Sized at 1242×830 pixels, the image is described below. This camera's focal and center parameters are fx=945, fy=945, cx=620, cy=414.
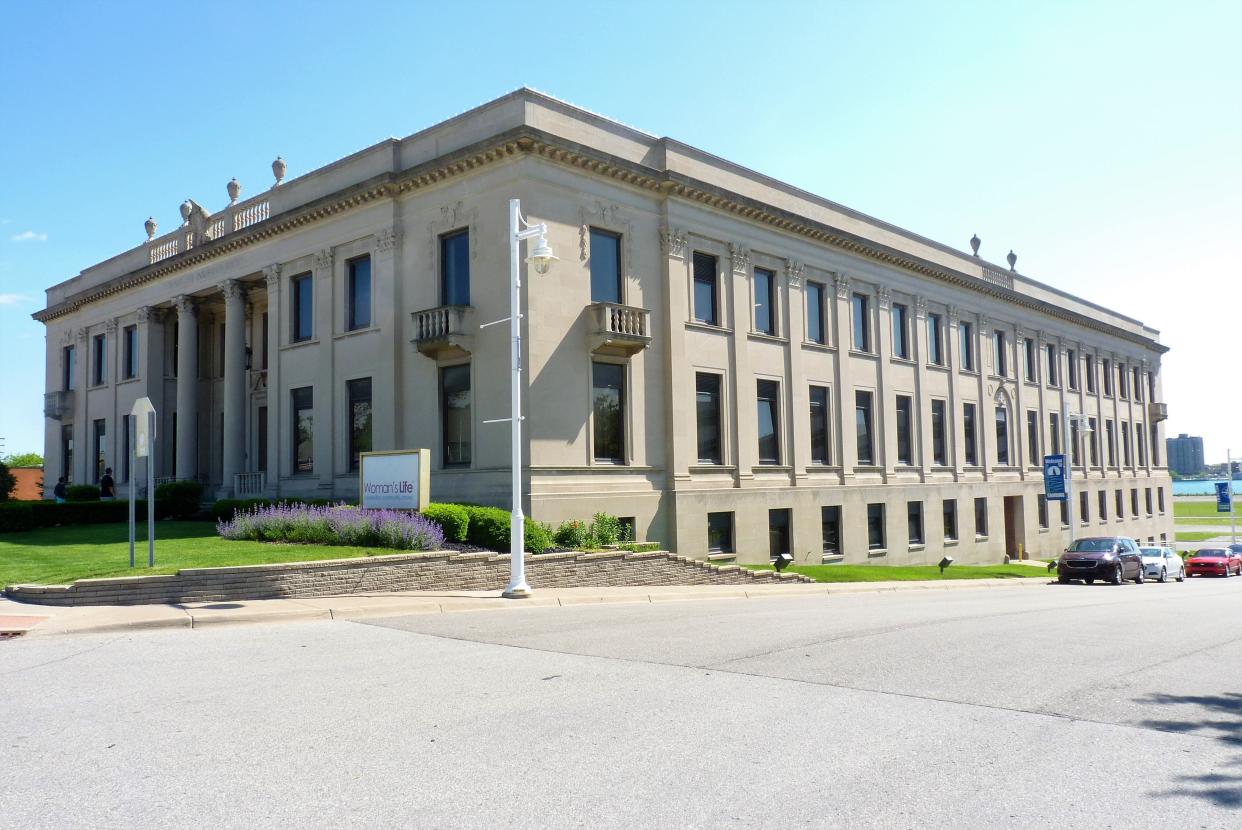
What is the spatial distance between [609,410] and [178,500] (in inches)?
638

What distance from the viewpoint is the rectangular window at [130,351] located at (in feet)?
133

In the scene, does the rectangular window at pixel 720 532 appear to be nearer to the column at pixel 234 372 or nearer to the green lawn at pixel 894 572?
the green lawn at pixel 894 572

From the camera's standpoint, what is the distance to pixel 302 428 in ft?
103

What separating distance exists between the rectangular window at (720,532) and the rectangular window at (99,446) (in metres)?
28.5

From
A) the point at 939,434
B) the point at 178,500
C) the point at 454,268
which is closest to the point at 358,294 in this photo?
the point at 454,268

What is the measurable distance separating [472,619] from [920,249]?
102ft

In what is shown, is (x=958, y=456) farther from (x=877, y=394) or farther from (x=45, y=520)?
(x=45, y=520)

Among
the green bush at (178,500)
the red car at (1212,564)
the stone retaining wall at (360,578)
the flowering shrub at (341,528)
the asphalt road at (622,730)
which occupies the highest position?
the green bush at (178,500)

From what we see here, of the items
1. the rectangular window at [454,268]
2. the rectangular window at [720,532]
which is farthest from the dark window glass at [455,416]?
the rectangular window at [720,532]

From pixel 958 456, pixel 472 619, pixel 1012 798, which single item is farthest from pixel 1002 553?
pixel 1012 798

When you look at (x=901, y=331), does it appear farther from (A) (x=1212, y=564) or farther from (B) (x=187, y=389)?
(B) (x=187, y=389)

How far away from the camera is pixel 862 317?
36844 millimetres

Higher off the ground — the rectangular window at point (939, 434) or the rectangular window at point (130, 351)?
the rectangular window at point (130, 351)

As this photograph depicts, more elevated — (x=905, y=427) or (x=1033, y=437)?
(x=905, y=427)
